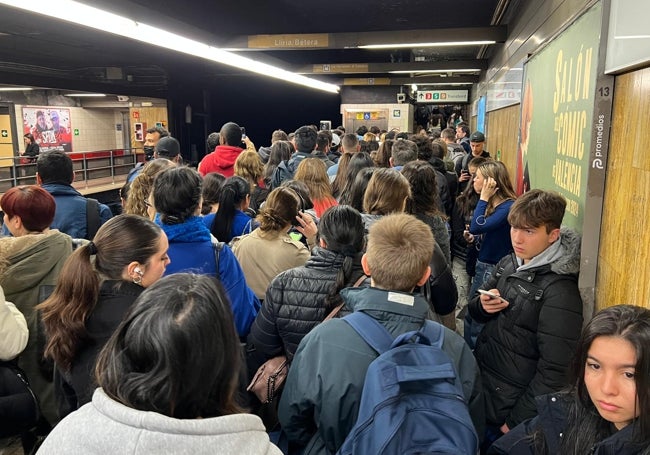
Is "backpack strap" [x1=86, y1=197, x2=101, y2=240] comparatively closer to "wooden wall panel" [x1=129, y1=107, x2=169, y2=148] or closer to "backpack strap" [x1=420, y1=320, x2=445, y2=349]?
"backpack strap" [x1=420, y1=320, x2=445, y2=349]

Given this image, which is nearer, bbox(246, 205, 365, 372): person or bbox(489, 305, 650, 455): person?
bbox(489, 305, 650, 455): person

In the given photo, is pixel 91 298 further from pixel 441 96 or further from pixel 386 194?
pixel 441 96

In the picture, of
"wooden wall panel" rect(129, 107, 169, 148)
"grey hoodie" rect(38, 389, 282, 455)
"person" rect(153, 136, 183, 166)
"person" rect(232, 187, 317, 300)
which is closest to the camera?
"grey hoodie" rect(38, 389, 282, 455)

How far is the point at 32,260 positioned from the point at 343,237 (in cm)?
152

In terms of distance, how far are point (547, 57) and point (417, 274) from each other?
2.87m

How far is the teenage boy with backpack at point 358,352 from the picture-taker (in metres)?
1.52

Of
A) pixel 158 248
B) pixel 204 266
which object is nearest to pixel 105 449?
pixel 158 248

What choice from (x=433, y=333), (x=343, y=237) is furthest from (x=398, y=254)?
(x=343, y=237)

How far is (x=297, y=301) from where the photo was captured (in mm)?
2059

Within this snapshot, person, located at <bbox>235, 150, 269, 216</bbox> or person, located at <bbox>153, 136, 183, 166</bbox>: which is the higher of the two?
person, located at <bbox>153, 136, 183, 166</bbox>

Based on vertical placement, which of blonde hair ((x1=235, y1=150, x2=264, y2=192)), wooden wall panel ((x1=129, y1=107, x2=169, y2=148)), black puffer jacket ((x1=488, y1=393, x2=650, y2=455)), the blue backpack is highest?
wooden wall panel ((x1=129, y1=107, x2=169, y2=148))

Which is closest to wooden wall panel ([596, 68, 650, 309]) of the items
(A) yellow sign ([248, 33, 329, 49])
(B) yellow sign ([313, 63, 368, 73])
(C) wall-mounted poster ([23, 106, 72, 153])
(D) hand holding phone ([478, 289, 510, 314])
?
(D) hand holding phone ([478, 289, 510, 314])

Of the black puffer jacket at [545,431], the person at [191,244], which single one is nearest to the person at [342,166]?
the person at [191,244]

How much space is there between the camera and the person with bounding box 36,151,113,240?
339 centimetres
